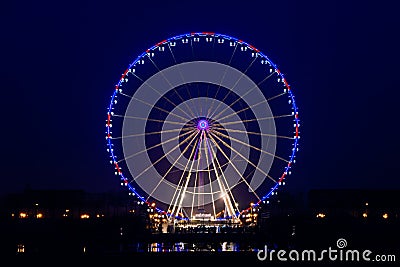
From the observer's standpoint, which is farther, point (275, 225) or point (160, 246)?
point (275, 225)

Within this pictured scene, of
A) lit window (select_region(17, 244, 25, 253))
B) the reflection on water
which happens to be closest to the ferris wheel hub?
the reflection on water

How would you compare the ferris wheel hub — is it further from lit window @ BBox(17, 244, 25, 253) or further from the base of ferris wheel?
lit window @ BBox(17, 244, 25, 253)

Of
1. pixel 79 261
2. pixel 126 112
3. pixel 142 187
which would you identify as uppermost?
pixel 126 112

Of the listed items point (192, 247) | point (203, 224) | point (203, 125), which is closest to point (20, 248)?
point (192, 247)

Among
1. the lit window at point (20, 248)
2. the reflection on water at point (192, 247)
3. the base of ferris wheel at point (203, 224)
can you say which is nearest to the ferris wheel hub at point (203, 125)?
the base of ferris wheel at point (203, 224)

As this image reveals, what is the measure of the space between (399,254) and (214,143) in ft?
40.4

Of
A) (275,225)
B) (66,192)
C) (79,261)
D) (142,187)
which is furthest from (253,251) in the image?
(66,192)

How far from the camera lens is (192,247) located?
93.9 feet

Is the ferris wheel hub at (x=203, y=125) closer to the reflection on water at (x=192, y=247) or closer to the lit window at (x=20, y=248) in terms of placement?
the reflection on water at (x=192, y=247)

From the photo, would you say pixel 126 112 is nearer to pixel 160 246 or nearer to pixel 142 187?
pixel 142 187

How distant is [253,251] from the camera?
25.5 metres

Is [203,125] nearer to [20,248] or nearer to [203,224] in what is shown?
[203,224]

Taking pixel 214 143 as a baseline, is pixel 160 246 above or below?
below

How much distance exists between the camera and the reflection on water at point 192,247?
89.3 ft
